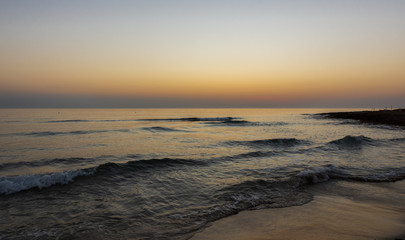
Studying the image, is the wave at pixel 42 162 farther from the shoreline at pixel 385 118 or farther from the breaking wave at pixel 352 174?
the shoreline at pixel 385 118

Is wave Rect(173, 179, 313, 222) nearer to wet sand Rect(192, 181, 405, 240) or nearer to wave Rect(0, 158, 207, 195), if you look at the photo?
wet sand Rect(192, 181, 405, 240)

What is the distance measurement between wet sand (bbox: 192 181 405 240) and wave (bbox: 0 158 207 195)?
21.3ft

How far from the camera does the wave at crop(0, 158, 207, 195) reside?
326 inches

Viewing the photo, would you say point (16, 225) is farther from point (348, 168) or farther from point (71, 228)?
point (348, 168)

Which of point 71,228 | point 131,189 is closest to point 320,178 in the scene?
point 131,189

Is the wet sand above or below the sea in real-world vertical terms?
above

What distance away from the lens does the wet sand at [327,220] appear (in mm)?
4950

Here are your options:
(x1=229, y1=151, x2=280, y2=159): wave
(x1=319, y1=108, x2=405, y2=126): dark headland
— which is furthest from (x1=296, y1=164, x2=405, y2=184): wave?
(x1=319, y1=108, x2=405, y2=126): dark headland

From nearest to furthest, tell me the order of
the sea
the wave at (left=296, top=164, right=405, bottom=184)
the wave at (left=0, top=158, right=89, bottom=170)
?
the sea → the wave at (left=296, top=164, right=405, bottom=184) → the wave at (left=0, top=158, right=89, bottom=170)

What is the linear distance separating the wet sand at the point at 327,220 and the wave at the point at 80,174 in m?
6.50

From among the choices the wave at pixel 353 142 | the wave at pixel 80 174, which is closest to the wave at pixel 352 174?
the wave at pixel 80 174

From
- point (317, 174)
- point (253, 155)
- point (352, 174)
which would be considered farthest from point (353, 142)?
point (317, 174)

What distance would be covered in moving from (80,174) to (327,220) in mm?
9614

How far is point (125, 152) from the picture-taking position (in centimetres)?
1616
